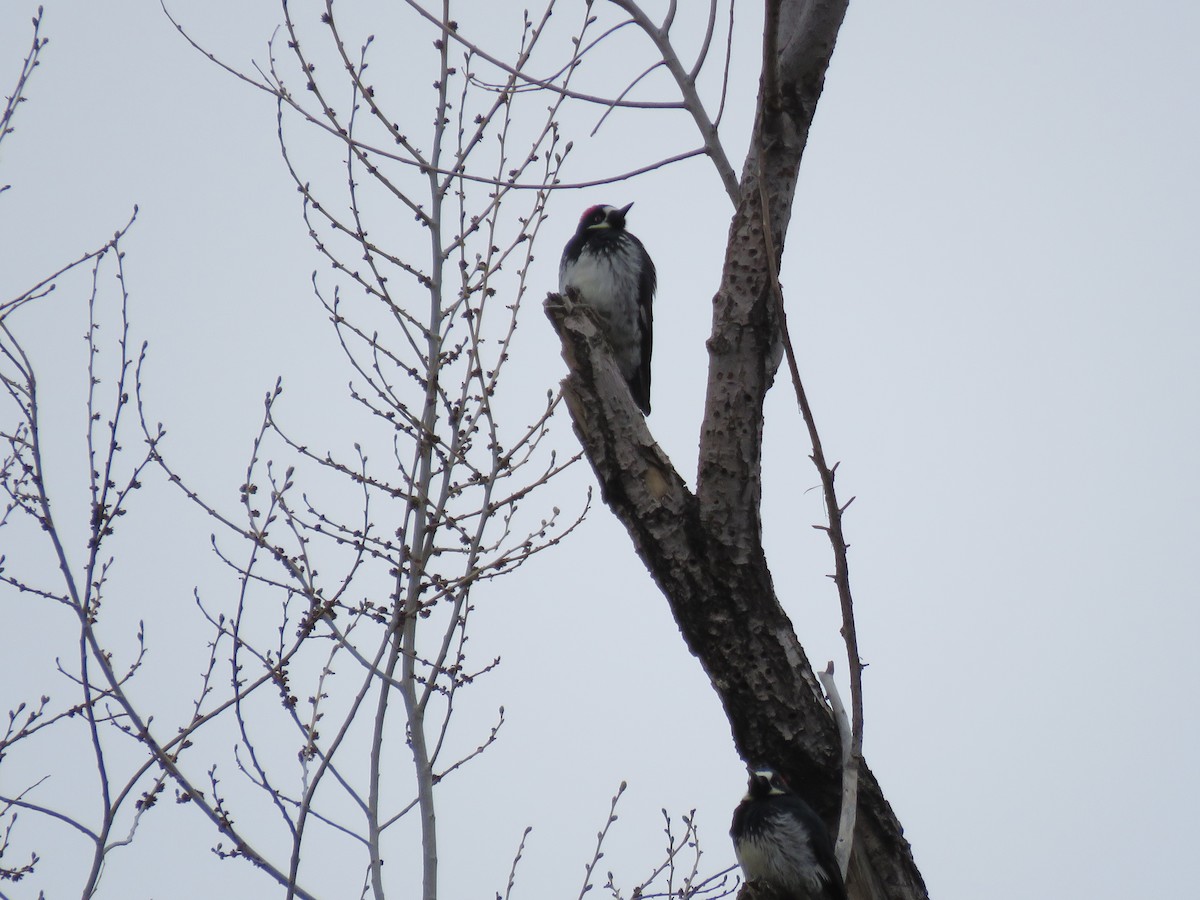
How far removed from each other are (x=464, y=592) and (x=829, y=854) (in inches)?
57.6

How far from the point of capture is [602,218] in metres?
6.04

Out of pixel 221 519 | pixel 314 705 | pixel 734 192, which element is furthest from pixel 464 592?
pixel 734 192

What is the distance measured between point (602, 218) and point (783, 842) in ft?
11.9

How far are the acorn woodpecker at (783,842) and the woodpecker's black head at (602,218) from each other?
3.23 meters

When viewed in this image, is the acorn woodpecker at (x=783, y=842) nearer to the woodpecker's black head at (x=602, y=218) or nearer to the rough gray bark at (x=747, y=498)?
the rough gray bark at (x=747, y=498)

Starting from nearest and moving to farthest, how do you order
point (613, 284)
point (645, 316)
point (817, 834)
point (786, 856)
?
point (817, 834)
point (786, 856)
point (613, 284)
point (645, 316)

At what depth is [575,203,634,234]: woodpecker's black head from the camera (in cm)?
584

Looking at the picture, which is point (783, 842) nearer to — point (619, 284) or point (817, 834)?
point (817, 834)

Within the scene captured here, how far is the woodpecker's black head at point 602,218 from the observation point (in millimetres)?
5836

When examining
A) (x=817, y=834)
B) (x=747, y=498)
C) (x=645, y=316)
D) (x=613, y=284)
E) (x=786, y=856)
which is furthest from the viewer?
(x=645, y=316)

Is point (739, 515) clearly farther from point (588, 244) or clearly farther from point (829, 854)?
point (588, 244)

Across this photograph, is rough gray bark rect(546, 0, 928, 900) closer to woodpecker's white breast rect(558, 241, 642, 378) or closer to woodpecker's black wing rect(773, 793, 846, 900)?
woodpecker's black wing rect(773, 793, 846, 900)

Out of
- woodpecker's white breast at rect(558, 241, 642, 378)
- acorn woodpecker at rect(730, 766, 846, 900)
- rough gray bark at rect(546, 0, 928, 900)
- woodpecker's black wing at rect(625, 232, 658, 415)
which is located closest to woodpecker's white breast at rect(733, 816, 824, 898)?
acorn woodpecker at rect(730, 766, 846, 900)

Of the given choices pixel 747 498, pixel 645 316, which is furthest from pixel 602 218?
pixel 747 498
